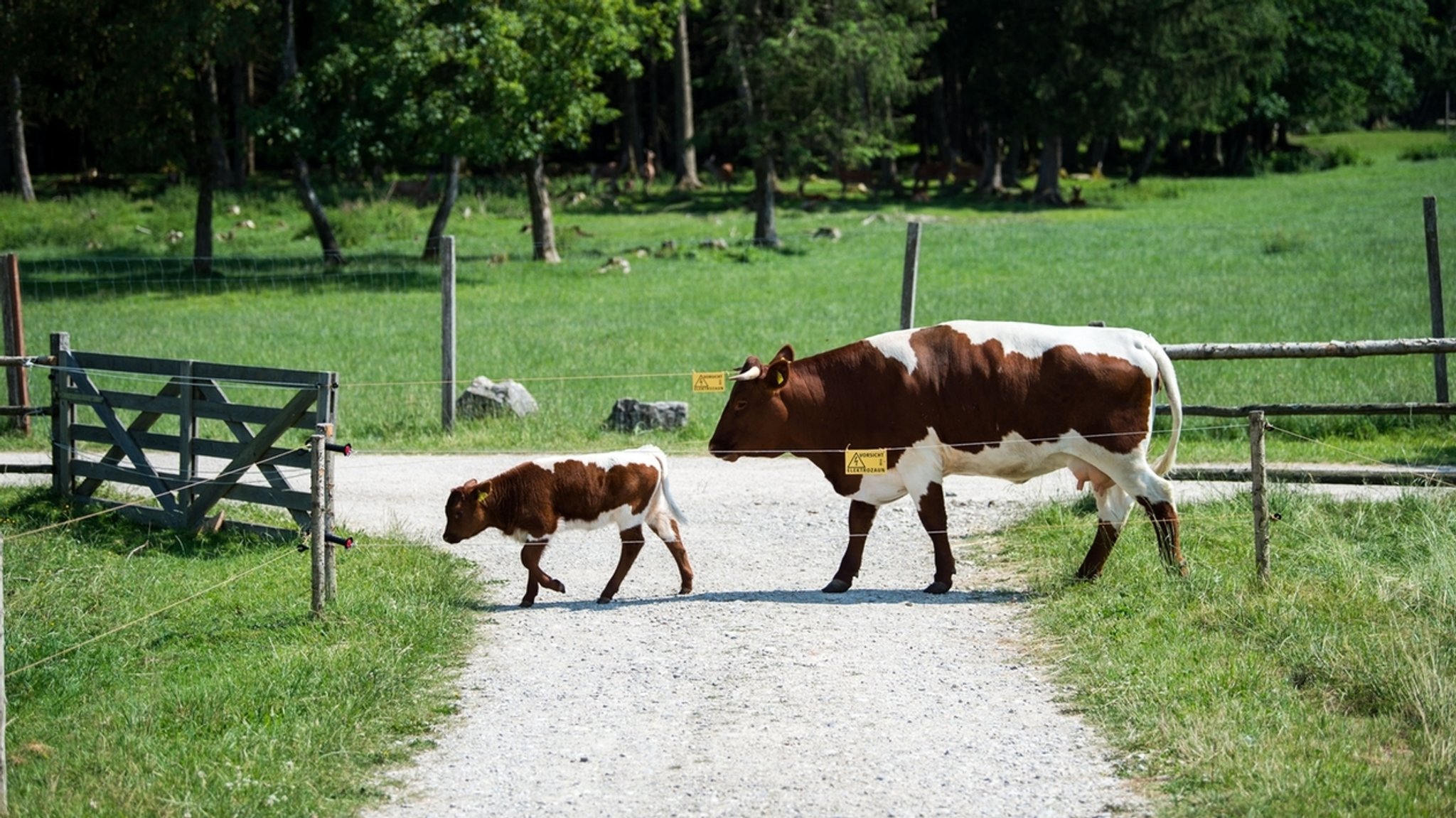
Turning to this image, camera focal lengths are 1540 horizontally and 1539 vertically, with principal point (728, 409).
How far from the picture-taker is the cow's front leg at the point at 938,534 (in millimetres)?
9906

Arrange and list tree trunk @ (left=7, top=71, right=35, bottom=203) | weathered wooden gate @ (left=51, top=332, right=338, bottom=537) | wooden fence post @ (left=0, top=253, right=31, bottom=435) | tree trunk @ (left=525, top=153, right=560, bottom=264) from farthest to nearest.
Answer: tree trunk @ (left=7, top=71, right=35, bottom=203), tree trunk @ (left=525, top=153, right=560, bottom=264), wooden fence post @ (left=0, top=253, right=31, bottom=435), weathered wooden gate @ (left=51, top=332, right=338, bottom=537)

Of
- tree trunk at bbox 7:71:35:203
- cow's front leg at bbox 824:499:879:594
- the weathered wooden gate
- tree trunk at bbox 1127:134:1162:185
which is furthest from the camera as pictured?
tree trunk at bbox 1127:134:1162:185

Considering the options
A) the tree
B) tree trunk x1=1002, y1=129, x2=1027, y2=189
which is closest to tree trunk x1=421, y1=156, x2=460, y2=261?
the tree

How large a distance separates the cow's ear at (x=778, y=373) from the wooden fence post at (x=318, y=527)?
2.94 m

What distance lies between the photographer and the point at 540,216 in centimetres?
3400

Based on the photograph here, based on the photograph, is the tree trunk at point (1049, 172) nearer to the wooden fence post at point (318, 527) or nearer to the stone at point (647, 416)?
the stone at point (647, 416)

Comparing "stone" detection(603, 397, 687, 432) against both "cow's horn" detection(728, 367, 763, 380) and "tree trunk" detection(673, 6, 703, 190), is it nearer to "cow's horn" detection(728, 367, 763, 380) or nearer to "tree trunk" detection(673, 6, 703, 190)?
"cow's horn" detection(728, 367, 763, 380)

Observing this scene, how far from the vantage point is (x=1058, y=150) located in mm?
52938

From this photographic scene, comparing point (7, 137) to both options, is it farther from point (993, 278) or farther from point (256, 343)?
point (993, 278)

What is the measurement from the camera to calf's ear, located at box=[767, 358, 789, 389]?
10180 mm

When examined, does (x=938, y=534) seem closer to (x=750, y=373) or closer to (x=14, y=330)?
(x=750, y=373)

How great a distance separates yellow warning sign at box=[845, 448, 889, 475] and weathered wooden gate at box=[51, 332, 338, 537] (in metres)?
3.44

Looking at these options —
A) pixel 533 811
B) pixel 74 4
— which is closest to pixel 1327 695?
pixel 533 811

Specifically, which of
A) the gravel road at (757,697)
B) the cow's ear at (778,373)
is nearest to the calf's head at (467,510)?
the gravel road at (757,697)
